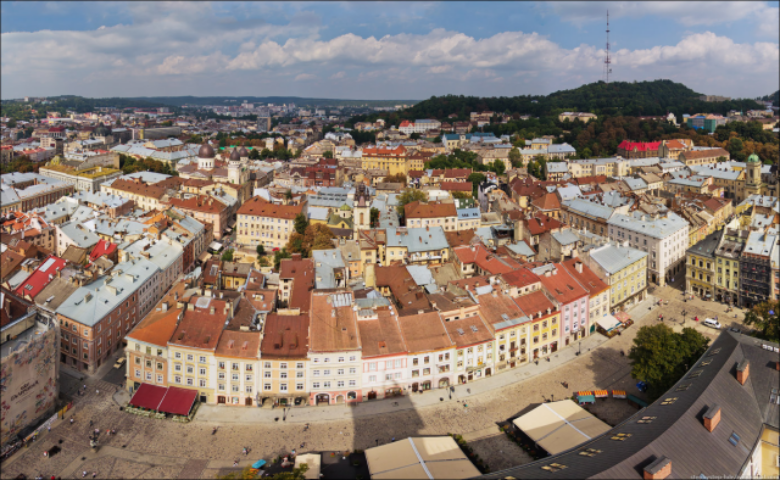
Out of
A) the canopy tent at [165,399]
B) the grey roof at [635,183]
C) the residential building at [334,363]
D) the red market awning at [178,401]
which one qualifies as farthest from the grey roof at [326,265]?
the grey roof at [635,183]

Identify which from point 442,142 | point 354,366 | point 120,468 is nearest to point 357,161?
point 442,142

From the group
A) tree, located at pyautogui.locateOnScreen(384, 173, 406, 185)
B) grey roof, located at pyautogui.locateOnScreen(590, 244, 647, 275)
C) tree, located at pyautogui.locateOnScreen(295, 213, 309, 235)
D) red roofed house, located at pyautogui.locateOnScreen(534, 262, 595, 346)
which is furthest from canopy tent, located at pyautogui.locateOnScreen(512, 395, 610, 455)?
tree, located at pyautogui.locateOnScreen(384, 173, 406, 185)

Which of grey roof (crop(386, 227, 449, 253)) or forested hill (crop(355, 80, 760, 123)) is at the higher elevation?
forested hill (crop(355, 80, 760, 123))

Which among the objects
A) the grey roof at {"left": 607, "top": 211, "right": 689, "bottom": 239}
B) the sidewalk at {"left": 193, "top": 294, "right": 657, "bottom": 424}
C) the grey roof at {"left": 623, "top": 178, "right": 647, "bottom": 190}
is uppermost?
the grey roof at {"left": 623, "top": 178, "right": 647, "bottom": 190}

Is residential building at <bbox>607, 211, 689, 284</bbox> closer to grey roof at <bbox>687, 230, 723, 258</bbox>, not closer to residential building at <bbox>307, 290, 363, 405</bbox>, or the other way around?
grey roof at <bbox>687, 230, 723, 258</bbox>

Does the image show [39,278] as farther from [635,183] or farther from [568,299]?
[635,183]
